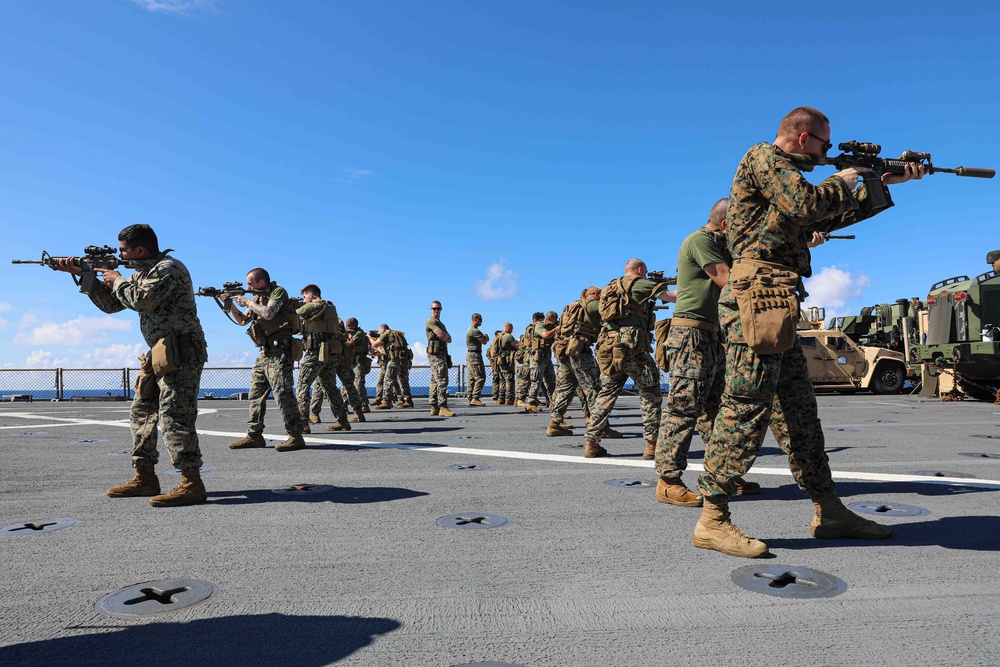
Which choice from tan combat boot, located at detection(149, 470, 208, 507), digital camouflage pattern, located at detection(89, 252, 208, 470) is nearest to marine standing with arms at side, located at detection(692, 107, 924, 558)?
tan combat boot, located at detection(149, 470, 208, 507)

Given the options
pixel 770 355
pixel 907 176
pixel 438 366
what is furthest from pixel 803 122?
pixel 438 366

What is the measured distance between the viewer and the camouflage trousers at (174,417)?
3.91 m

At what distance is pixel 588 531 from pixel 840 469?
110 inches

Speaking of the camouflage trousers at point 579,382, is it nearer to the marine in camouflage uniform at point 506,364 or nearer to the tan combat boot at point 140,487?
the tan combat boot at point 140,487

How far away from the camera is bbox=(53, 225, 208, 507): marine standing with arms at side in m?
3.89

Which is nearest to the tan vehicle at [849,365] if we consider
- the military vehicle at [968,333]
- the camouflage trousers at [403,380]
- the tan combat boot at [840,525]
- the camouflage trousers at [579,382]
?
the military vehicle at [968,333]

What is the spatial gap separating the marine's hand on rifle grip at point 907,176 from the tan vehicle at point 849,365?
15401mm

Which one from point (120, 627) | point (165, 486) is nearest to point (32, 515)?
point (165, 486)

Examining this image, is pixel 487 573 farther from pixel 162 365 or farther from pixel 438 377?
pixel 438 377

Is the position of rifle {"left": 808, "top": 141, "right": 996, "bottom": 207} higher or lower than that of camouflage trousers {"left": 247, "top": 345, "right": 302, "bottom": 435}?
higher

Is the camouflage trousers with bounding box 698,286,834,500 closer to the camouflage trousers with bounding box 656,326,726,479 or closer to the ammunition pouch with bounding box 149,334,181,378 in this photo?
the camouflage trousers with bounding box 656,326,726,479

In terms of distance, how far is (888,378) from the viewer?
56.9 ft

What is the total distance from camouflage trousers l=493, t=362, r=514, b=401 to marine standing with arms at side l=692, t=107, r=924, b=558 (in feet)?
44.2

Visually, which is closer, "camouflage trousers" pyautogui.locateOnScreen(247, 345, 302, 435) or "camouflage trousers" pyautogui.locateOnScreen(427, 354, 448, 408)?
"camouflage trousers" pyautogui.locateOnScreen(247, 345, 302, 435)
